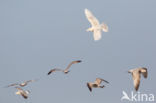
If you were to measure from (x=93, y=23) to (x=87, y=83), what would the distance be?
226 cm

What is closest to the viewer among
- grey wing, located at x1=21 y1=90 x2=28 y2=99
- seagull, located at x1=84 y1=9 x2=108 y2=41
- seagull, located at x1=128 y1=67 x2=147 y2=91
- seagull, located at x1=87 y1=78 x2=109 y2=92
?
seagull, located at x1=128 y1=67 x2=147 y2=91

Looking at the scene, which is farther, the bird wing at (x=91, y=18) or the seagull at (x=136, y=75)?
the bird wing at (x=91, y=18)

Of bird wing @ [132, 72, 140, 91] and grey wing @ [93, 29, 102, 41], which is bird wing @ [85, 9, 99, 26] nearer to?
grey wing @ [93, 29, 102, 41]

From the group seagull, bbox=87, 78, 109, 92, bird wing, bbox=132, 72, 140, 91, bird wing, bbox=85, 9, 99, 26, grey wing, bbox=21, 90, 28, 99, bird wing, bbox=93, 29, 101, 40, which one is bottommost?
grey wing, bbox=21, 90, 28, 99

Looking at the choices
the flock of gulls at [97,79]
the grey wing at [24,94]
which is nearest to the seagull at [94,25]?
the flock of gulls at [97,79]

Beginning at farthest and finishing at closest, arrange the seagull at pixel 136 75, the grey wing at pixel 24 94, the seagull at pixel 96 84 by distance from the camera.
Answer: the grey wing at pixel 24 94
the seagull at pixel 96 84
the seagull at pixel 136 75

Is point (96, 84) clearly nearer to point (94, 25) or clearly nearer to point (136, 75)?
point (136, 75)

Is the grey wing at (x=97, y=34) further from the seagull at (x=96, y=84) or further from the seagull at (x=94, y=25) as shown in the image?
the seagull at (x=96, y=84)

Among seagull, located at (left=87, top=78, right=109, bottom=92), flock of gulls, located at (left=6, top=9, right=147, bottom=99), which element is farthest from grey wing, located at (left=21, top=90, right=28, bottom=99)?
seagull, located at (left=87, top=78, right=109, bottom=92)

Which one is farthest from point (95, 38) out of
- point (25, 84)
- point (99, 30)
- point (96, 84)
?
point (25, 84)

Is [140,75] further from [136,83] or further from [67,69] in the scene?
[67,69]

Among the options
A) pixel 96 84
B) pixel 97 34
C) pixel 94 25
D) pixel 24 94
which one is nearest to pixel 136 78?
pixel 96 84

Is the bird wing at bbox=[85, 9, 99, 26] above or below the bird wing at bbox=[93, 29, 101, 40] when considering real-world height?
above

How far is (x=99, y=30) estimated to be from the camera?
696 inches
